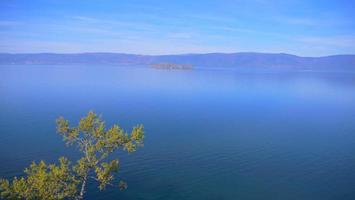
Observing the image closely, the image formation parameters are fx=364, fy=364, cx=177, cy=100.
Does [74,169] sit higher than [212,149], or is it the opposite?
[74,169]

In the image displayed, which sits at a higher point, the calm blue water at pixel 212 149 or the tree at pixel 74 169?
the tree at pixel 74 169

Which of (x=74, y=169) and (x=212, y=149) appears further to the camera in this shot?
(x=212, y=149)

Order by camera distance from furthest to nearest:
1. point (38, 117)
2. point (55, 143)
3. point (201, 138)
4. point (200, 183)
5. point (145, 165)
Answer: point (38, 117)
point (201, 138)
point (55, 143)
point (145, 165)
point (200, 183)

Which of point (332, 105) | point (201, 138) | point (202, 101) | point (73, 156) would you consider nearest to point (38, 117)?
point (73, 156)

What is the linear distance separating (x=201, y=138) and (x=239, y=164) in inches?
457

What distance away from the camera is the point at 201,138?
56.5 meters

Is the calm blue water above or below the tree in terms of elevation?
below

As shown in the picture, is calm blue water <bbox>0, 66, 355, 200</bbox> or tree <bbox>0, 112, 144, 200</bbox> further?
calm blue water <bbox>0, 66, 355, 200</bbox>

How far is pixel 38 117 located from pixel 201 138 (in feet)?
105

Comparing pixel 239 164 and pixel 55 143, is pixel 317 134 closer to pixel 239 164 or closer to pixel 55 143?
pixel 239 164

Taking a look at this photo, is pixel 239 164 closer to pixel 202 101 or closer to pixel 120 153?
pixel 120 153

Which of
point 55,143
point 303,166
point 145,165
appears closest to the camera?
point 145,165

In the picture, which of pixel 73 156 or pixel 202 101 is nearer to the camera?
pixel 73 156

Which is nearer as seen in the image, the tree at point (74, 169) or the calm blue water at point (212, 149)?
the tree at point (74, 169)
